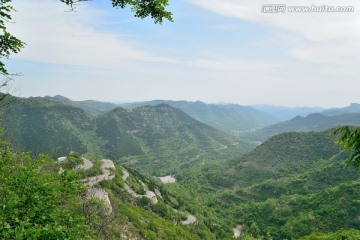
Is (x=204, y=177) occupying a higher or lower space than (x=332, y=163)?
lower

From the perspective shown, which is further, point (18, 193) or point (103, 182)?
point (103, 182)

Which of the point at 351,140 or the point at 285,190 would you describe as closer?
the point at 351,140

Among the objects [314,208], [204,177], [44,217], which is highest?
[44,217]

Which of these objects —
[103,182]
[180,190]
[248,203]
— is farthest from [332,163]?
[103,182]

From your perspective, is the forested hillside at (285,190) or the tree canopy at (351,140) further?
the forested hillside at (285,190)

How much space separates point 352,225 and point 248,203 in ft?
144

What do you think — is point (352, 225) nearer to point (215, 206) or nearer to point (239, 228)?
point (239, 228)

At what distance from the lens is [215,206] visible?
132 meters

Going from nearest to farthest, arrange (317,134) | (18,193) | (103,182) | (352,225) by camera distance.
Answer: (18,193), (103,182), (352,225), (317,134)

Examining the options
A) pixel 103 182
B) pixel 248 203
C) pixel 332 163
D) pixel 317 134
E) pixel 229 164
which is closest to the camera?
pixel 103 182

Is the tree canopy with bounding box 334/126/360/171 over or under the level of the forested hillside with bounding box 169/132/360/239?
over

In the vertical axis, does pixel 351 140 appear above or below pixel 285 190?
above

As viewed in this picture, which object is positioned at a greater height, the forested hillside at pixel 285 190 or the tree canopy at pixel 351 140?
the tree canopy at pixel 351 140

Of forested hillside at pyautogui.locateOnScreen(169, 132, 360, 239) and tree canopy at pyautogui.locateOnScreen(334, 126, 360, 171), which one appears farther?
forested hillside at pyautogui.locateOnScreen(169, 132, 360, 239)
